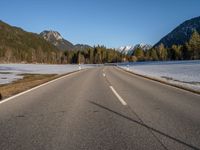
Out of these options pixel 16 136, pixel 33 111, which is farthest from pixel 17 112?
pixel 16 136

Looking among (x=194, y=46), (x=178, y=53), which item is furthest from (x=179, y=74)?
(x=178, y=53)

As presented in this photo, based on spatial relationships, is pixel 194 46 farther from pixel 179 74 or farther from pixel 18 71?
pixel 179 74

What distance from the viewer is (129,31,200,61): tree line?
389 ft

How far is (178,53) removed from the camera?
136750 millimetres

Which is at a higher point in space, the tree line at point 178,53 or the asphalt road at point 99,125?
the tree line at point 178,53

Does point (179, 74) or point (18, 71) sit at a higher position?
point (179, 74)

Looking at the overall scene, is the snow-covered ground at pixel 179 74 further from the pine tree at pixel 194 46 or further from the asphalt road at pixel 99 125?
the pine tree at pixel 194 46

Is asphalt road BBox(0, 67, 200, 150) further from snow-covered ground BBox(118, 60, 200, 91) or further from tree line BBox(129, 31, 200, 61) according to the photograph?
tree line BBox(129, 31, 200, 61)

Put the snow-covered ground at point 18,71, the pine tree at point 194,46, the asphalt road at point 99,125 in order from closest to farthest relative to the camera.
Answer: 1. the asphalt road at point 99,125
2. the snow-covered ground at point 18,71
3. the pine tree at point 194,46

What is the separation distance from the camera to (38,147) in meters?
5.46

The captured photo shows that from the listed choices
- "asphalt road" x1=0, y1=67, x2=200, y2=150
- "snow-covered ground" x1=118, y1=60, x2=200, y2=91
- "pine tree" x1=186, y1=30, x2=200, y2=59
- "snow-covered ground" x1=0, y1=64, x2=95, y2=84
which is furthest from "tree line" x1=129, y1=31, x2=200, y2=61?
"asphalt road" x1=0, y1=67, x2=200, y2=150

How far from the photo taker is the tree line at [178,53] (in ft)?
389

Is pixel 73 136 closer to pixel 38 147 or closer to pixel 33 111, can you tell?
pixel 38 147

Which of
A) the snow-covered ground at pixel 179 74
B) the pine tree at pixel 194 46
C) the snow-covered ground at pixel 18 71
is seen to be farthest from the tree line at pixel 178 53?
the snow-covered ground at pixel 179 74
